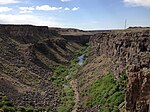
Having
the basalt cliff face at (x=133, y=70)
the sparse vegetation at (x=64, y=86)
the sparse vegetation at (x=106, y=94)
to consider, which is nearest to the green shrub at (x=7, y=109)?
the sparse vegetation at (x=64, y=86)

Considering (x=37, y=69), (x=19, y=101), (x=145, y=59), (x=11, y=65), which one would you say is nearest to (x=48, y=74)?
(x=37, y=69)

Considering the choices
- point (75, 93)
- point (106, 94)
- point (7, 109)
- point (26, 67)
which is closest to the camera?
point (7, 109)

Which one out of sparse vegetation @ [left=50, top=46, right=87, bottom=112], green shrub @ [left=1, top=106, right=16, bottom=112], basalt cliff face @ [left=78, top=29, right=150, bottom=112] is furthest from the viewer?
sparse vegetation @ [left=50, top=46, right=87, bottom=112]

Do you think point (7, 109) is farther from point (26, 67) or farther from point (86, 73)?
point (26, 67)

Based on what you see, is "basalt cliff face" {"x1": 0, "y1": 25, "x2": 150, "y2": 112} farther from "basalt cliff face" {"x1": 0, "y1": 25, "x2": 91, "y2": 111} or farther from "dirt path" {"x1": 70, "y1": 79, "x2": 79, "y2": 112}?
"dirt path" {"x1": 70, "y1": 79, "x2": 79, "y2": 112}

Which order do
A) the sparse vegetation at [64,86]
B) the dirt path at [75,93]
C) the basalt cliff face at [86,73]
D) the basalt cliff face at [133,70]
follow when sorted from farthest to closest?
the sparse vegetation at [64,86] → the dirt path at [75,93] → the basalt cliff face at [86,73] → the basalt cliff face at [133,70]

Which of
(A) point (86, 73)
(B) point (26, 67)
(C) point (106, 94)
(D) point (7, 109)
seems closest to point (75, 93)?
(A) point (86, 73)

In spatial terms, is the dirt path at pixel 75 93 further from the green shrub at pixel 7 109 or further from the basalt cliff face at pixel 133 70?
the green shrub at pixel 7 109

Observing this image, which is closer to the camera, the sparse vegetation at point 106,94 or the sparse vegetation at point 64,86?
the sparse vegetation at point 106,94

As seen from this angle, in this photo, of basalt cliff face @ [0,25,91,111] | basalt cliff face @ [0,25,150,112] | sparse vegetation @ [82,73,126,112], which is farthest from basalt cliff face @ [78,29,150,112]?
basalt cliff face @ [0,25,91,111]

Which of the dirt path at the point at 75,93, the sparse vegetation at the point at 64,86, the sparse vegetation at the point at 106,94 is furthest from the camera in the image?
the sparse vegetation at the point at 64,86

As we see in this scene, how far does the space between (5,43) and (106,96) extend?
5660 centimetres

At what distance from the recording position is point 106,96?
45062mm

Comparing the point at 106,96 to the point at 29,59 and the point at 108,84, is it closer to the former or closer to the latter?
the point at 108,84
